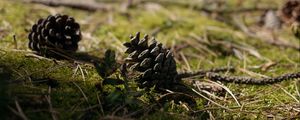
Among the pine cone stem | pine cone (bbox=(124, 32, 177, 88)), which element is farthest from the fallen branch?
pine cone (bbox=(124, 32, 177, 88))

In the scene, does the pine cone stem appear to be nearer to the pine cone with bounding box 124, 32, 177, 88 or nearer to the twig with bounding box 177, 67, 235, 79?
the twig with bounding box 177, 67, 235, 79

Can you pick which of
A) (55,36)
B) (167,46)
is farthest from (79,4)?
(55,36)

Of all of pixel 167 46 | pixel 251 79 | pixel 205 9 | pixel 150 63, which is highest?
pixel 205 9

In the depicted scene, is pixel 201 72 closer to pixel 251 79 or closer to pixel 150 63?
pixel 251 79

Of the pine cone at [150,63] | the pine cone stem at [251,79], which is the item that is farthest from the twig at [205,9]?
the pine cone at [150,63]

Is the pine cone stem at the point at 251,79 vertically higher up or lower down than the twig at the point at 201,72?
lower down

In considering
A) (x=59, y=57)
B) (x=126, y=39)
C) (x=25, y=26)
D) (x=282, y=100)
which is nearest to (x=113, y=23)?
(x=126, y=39)

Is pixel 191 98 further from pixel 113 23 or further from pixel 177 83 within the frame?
pixel 113 23

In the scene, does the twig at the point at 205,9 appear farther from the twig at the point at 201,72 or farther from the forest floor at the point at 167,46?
the twig at the point at 201,72
